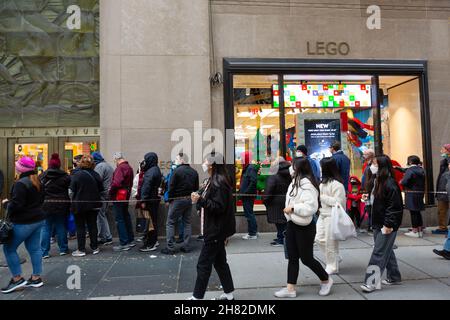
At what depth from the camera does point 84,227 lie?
7074 millimetres

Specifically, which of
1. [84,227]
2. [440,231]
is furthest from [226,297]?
[440,231]

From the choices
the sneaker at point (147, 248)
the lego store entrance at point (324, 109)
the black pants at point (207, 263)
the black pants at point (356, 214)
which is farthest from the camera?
the lego store entrance at point (324, 109)

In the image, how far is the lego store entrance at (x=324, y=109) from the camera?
29.8 feet

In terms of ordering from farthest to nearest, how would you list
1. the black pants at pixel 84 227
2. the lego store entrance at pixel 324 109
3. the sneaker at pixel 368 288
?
the lego store entrance at pixel 324 109 → the black pants at pixel 84 227 → the sneaker at pixel 368 288

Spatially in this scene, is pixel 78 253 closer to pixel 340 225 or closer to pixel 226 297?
pixel 226 297

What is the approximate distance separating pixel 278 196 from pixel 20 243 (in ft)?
14.7

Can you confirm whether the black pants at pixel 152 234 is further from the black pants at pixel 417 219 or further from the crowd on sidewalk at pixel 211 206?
the black pants at pixel 417 219

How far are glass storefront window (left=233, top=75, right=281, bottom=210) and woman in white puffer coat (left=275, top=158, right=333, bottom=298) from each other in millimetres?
4379

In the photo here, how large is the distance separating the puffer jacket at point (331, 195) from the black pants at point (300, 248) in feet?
2.71

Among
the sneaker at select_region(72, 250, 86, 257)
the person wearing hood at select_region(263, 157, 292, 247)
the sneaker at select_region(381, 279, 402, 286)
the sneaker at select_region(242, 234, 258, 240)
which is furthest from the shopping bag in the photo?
the sneaker at select_region(72, 250, 86, 257)

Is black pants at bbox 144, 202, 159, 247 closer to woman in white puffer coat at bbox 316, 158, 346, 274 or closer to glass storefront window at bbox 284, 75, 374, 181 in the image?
woman in white puffer coat at bbox 316, 158, 346, 274

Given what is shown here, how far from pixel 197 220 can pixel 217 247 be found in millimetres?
4235

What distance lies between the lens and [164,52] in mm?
8719

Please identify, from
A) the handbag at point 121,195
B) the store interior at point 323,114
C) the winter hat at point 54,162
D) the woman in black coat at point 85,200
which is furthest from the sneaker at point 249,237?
the winter hat at point 54,162
